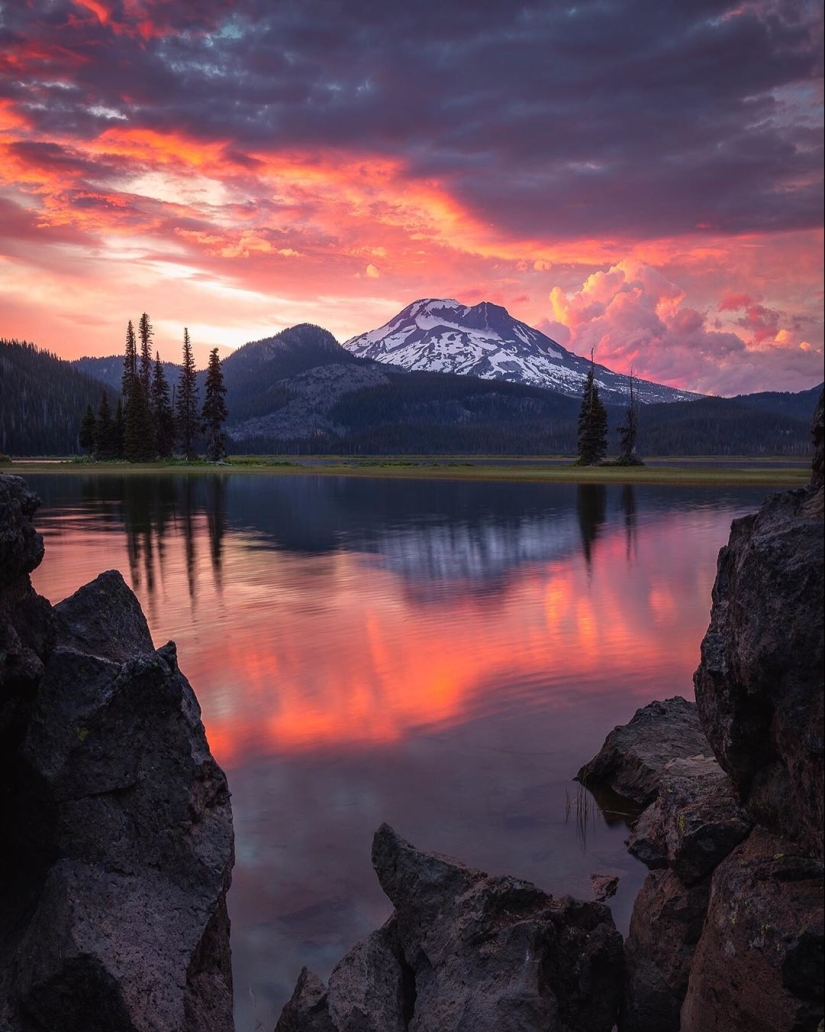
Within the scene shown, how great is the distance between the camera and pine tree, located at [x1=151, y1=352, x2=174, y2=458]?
136m

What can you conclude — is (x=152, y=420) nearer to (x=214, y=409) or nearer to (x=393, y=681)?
(x=214, y=409)

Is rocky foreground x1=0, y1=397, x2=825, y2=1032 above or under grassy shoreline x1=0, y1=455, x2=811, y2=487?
under

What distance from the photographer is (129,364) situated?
454 ft

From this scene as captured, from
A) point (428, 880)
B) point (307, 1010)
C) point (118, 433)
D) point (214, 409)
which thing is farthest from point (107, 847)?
point (118, 433)

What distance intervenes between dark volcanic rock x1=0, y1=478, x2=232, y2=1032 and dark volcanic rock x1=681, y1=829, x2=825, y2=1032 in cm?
381

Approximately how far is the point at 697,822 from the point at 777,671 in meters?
1.78

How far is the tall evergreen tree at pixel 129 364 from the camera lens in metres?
135

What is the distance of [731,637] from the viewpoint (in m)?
6.79

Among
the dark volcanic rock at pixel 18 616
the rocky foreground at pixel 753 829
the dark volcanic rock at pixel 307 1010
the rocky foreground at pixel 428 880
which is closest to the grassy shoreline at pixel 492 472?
the rocky foreground at pixel 753 829

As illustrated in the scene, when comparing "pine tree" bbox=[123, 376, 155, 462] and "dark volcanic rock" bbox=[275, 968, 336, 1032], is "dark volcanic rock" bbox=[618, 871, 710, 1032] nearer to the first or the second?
"dark volcanic rock" bbox=[275, 968, 336, 1032]

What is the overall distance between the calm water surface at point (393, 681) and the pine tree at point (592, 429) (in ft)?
233

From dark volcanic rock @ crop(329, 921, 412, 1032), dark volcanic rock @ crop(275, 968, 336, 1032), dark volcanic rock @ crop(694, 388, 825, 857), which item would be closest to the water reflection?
dark volcanic rock @ crop(694, 388, 825, 857)

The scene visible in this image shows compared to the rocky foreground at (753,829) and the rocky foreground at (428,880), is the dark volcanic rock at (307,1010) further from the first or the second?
the rocky foreground at (753,829)

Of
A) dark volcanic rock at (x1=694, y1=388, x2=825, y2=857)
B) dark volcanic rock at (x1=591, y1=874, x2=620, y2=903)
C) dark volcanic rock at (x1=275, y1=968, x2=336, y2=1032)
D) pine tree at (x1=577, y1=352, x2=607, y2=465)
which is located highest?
pine tree at (x1=577, y1=352, x2=607, y2=465)
